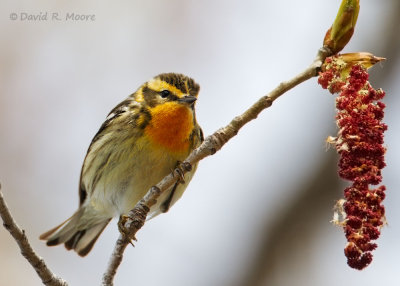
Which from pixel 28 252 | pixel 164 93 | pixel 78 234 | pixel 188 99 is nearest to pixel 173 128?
pixel 188 99

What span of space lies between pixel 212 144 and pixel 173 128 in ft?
5.23

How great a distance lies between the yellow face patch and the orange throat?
11 cm

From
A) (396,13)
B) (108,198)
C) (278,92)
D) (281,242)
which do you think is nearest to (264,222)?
(281,242)

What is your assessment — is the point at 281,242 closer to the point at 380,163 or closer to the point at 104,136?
the point at 104,136

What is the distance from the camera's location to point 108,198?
4770 millimetres

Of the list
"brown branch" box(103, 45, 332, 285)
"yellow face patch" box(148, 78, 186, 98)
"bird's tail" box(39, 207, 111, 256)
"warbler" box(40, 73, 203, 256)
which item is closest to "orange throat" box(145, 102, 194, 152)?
"warbler" box(40, 73, 203, 256)

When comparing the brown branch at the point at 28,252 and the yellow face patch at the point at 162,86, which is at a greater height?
the yellow face patch at the point at 162,86

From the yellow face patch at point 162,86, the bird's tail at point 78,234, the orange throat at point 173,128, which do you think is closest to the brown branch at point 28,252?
the orange throat at point 173,128

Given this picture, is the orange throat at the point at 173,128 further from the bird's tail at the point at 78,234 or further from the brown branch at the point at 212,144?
the bird's tail at the point at 78,234

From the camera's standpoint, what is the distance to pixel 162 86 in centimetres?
463

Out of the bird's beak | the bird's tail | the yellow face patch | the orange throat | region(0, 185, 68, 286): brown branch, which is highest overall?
the yellow face patch

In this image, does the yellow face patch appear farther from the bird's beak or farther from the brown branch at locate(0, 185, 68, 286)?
the brown branch at locate(0, 185, 68, 286)

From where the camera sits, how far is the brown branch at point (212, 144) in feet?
8.41

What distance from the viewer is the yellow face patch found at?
447 cm
